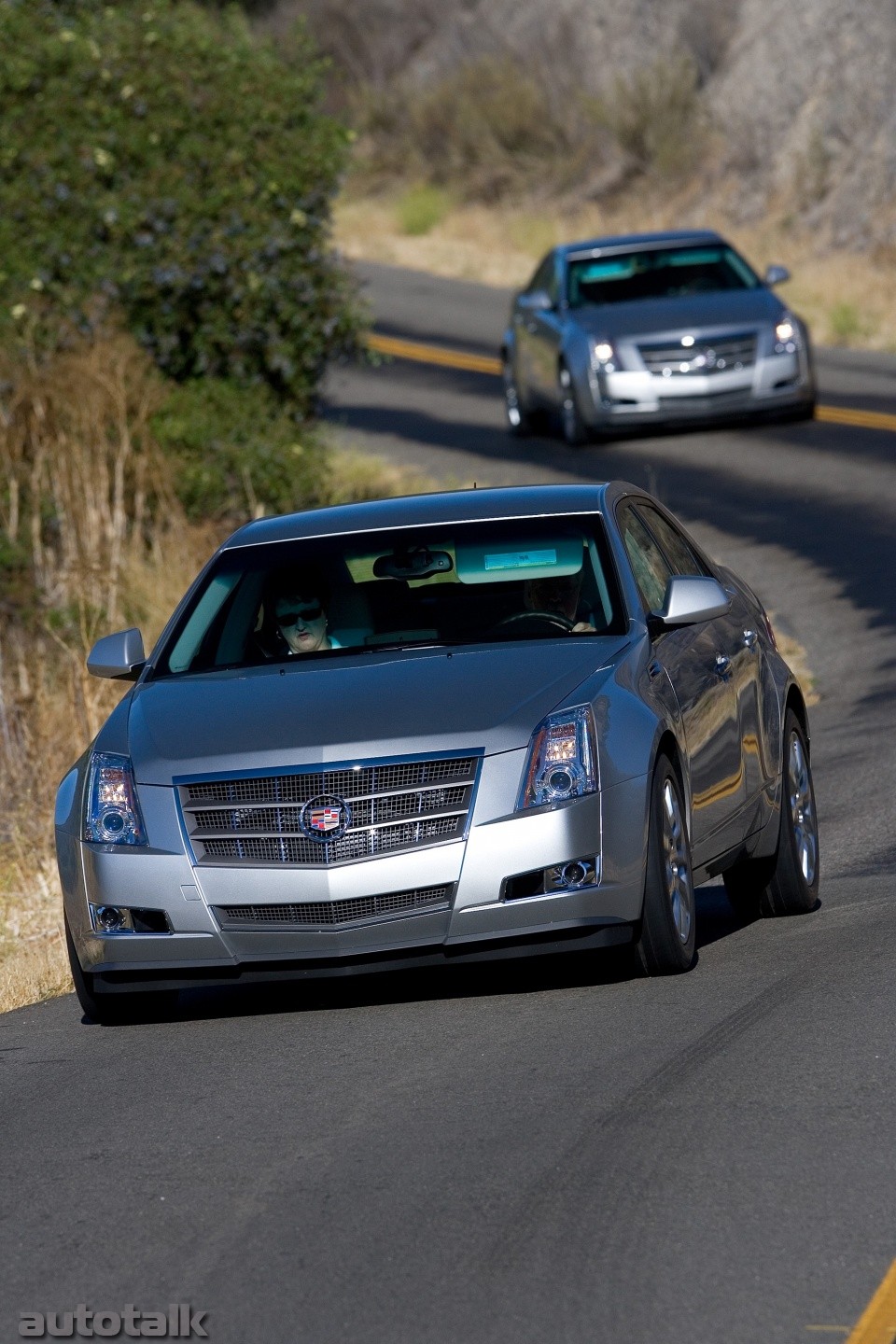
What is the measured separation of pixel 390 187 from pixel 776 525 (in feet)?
129

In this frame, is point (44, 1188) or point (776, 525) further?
point (776, 525)

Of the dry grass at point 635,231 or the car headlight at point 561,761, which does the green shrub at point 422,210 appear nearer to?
the dry grass at point 635,231

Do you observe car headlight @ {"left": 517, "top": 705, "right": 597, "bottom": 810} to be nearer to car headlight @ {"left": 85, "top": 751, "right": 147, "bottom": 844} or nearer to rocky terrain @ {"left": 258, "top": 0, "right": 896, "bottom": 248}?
car headlight @ {"left": 85, "top": 751, "right": 147, "bottom": 844}

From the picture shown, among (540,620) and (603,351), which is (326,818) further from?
(603,351)

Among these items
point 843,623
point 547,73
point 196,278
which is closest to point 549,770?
point 843,623

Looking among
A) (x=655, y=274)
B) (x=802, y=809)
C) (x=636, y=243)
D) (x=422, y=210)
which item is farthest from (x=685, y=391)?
(x=422, y=210)

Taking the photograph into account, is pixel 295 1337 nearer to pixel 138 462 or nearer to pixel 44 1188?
pixel 44 1188

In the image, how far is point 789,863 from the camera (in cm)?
941

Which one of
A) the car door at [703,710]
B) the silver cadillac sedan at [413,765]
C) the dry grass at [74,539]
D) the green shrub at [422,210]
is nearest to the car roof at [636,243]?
the dry grass at [74,539]

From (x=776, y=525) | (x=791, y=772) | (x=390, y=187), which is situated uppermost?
(x=791, y=772)

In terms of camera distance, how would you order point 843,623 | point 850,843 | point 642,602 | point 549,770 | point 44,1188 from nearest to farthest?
point 44,1188, point 549,770, point 642,602, point 850,843, point 843,623

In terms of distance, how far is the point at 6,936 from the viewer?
11266 millimetres

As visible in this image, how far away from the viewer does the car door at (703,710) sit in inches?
336

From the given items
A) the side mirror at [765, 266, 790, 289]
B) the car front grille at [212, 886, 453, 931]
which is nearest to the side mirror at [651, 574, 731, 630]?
the car front grille at [212, 886, 453, 931]
